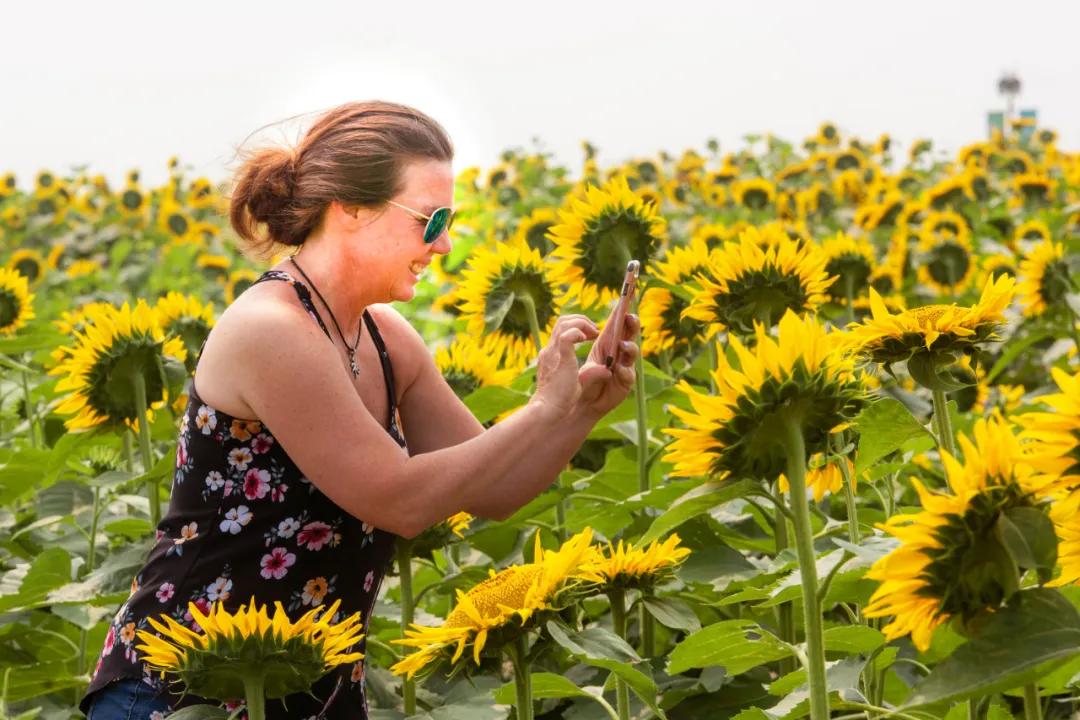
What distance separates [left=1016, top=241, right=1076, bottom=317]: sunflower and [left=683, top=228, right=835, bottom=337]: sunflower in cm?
117

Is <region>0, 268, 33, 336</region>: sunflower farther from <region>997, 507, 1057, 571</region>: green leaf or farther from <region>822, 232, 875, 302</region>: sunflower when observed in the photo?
<region>997, 507, 1057, 571</region>: green leaf

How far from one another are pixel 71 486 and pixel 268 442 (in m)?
0.86

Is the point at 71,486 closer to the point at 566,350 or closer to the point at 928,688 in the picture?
the point at 566,350

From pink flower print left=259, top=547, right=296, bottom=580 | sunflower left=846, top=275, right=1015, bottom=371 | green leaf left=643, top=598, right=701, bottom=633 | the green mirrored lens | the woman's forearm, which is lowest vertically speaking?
green leaf left=643, top=598, right=701, bottom=633

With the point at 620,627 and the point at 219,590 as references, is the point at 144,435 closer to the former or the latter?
the point at 219,590

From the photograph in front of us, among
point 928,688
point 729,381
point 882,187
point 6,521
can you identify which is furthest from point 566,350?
point 882,187

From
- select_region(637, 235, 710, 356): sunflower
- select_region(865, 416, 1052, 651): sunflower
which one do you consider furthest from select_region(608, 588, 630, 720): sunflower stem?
select_region(637, 235, 710, 356): sunflower

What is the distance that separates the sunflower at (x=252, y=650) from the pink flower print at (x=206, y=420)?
1.29ft

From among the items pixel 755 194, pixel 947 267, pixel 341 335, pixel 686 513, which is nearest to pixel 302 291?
pixel 341 335

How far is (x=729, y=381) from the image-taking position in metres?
1.14

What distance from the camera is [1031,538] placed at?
98 centimetres

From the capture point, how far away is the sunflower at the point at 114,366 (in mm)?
2205

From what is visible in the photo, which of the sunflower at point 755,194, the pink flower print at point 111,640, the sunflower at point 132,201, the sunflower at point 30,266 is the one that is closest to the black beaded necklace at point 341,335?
the pink flower print at point 111,640

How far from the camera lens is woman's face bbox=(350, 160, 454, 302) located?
179 centimetres
